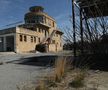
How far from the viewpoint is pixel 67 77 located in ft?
26.8

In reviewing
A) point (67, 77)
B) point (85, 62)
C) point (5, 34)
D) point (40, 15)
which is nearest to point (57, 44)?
point (40, 15)

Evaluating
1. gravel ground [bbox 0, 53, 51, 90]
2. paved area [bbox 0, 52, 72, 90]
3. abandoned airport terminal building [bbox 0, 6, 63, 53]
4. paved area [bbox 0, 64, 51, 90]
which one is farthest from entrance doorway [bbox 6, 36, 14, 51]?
paved area [bbox 0, 64, 51, 90]

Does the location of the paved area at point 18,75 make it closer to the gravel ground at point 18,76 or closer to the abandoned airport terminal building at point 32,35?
the gravel ground at point 18,76

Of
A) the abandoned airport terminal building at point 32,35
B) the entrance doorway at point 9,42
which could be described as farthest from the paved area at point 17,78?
the entrance doorway at point 9,42

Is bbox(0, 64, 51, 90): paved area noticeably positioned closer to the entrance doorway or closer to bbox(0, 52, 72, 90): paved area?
bbox(0, 52, 72, 90): paved area

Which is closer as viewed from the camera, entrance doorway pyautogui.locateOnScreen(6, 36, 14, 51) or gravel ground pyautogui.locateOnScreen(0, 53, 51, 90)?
gravel ground pyautogui.locateOnScreen(0, 53, 51, 90)

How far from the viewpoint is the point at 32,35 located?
4666 centimetres

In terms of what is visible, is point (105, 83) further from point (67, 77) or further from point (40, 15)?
point (40, 15)

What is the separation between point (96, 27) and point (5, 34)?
36.8 metres

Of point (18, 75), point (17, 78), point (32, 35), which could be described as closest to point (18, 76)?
point (18, 75)

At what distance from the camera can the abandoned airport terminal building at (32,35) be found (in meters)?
41.7

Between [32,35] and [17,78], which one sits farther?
[32,35]

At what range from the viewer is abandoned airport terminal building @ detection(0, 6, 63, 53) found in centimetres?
4169

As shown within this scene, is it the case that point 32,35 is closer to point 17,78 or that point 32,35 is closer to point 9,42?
point 9,42
